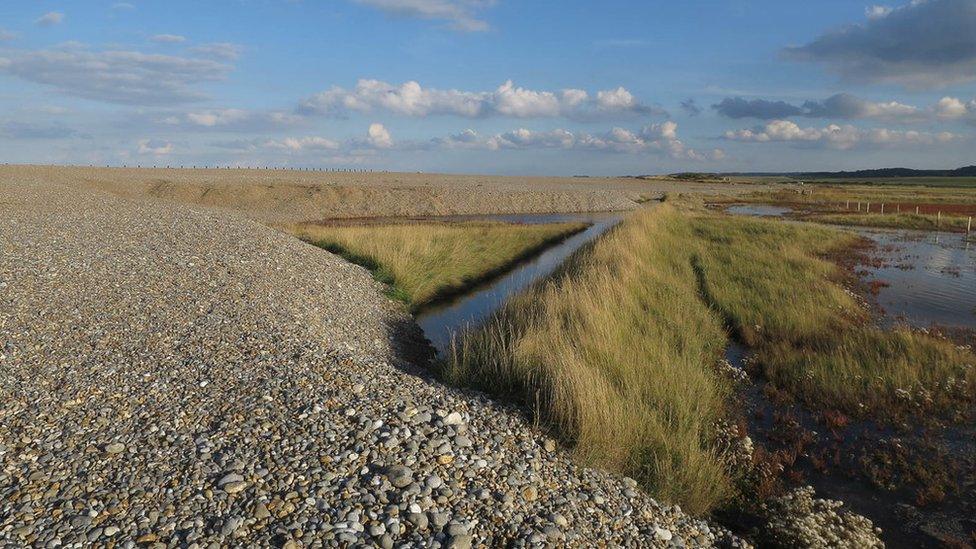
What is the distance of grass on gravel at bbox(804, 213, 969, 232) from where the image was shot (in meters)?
40.7

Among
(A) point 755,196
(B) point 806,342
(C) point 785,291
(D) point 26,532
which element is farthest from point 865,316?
(A) point 755,196

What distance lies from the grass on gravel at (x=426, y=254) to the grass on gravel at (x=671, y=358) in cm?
477

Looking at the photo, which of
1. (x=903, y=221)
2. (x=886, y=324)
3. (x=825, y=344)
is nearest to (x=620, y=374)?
(x=825, y=344)

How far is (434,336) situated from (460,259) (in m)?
9.42

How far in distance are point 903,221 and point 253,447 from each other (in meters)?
49.5

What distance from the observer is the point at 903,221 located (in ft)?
143

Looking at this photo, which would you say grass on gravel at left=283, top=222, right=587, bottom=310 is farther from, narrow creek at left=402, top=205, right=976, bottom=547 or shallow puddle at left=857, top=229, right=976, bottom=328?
shallow puddle at left=857, top=229, right=976, bottom=328

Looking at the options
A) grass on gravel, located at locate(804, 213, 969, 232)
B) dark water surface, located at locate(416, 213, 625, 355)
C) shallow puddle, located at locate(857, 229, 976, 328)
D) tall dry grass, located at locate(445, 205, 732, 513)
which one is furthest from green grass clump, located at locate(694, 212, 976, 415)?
grass on gravel, located at locate(804, 213, 969, 232)

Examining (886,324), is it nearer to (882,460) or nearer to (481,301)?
(882,460)

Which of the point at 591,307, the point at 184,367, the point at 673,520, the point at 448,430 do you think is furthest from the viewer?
the point at 591,307

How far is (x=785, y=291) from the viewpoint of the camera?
17078 mm

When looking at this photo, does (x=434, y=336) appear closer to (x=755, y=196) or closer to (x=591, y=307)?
(x=591, y=307)

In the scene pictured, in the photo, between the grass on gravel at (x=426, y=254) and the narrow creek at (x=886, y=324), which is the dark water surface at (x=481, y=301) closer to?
the narrow creek at (x=886, y=324)

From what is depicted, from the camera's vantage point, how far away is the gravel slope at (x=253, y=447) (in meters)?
5.44
